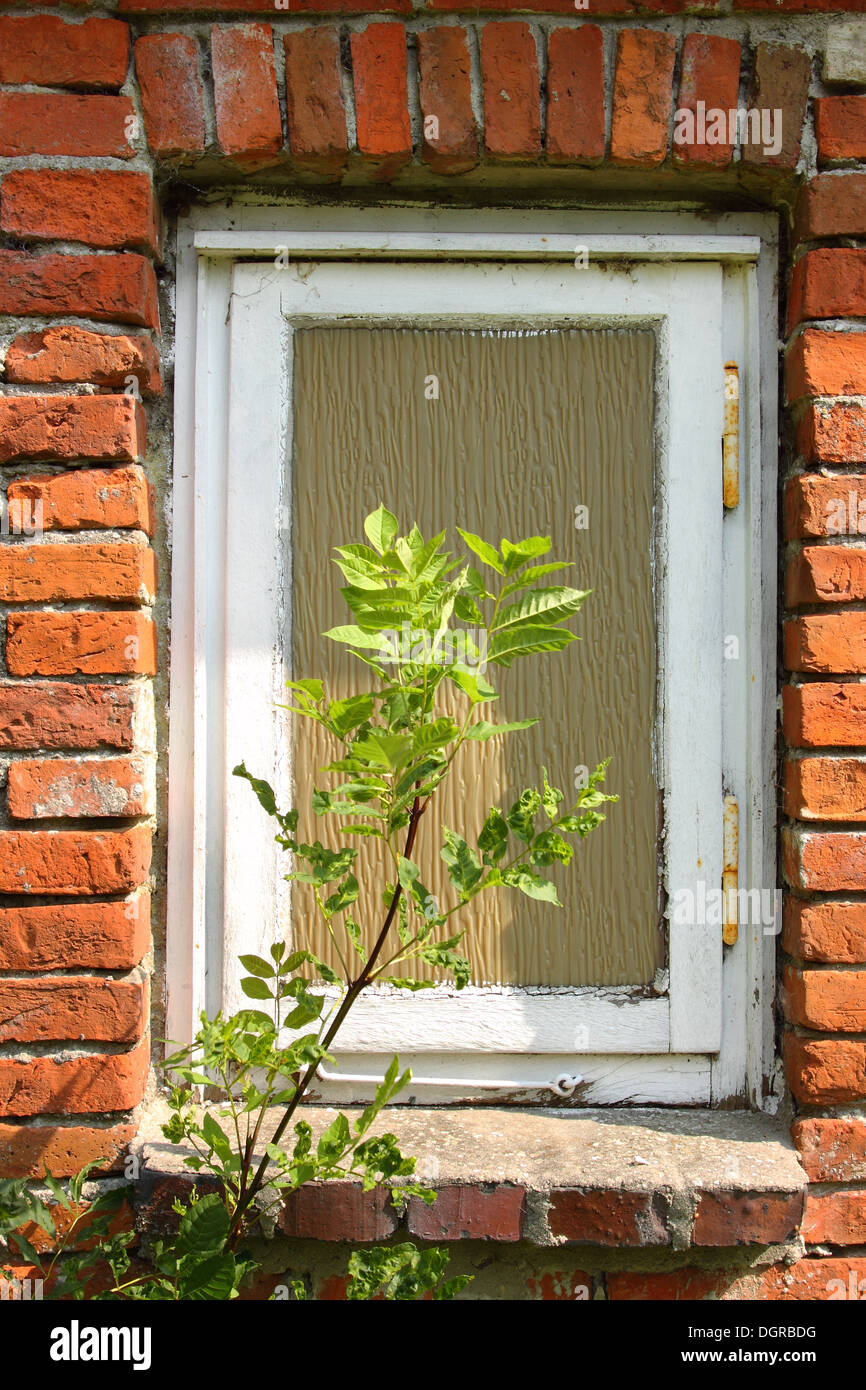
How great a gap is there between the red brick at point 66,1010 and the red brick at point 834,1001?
3.26 ft

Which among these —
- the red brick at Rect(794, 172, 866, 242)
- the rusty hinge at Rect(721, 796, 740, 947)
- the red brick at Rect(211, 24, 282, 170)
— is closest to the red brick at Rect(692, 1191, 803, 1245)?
the rusty hinge at Rect(721, 796, 740, 947)

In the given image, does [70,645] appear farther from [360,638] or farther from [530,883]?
[530,883]

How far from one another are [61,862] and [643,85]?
1.44 metres

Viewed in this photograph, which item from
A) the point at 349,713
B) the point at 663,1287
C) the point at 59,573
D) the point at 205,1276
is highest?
the point at 59,573

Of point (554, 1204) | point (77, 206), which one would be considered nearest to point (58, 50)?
point (77, 206)

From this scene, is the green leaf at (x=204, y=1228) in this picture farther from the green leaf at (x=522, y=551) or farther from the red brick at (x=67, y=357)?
the red brick at (x=67, y=357)

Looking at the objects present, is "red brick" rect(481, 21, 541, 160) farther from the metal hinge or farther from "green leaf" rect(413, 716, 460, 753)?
the metal hinge

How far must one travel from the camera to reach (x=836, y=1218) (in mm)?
1507

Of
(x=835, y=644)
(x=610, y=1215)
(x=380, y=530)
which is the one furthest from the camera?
(x=835, y=644)

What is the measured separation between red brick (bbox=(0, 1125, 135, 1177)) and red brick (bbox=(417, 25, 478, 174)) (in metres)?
1.54

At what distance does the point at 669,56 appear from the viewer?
1.52 m
